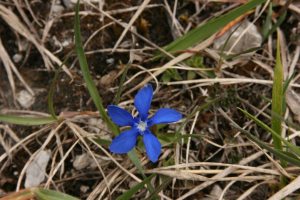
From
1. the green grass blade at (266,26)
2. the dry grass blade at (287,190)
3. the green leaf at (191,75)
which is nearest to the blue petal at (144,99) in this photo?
the green leaf at (191,75)

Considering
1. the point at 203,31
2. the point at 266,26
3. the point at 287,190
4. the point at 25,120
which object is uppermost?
the point at 203,31

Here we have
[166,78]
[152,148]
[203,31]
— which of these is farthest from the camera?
[166,78]

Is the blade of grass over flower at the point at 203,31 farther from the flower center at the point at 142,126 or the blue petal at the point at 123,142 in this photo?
the blue petal at the point at 123,142

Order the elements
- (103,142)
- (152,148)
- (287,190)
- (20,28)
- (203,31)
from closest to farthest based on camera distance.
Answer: (152,148) < (287,190) < (103,142) < (203,31) < (20,28)

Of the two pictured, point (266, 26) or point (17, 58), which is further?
point (17, 58)

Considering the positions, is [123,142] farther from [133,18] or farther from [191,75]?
[133,18]

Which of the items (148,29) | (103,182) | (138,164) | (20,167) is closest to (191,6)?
(148,29)

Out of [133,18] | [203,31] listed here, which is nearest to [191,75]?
[203,31]

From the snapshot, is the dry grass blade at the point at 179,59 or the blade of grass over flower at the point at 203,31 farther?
the dry grass blade at the point at 179,59
